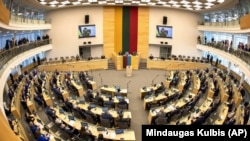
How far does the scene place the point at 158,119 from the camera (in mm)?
12609

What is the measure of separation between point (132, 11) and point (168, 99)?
614 inches

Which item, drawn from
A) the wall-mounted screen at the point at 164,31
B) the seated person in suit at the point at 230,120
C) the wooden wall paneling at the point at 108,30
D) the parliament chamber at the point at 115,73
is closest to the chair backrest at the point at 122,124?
the parliament chamber at the point at 115,73

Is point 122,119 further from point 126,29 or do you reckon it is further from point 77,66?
point 126,29

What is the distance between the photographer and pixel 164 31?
28188 mm

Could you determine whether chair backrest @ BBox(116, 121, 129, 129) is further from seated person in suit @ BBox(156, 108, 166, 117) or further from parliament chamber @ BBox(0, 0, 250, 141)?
seated person in suit @ BBox(156, 108, 166, 117)

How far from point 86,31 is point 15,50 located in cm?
1136

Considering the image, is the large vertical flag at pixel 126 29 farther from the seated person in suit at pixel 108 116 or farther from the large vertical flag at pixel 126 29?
the seated person in suit at pixel 108 116

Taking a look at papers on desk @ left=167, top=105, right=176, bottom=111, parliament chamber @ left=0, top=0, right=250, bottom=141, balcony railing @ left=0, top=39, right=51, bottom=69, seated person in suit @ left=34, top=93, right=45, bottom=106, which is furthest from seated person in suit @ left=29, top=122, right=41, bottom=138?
papers on desk @ left=167, top=105, right=176, bottom=111

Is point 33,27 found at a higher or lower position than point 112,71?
higher

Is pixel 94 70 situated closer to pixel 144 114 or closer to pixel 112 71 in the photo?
pixel 112 71

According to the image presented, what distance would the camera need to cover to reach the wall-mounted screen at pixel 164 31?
28.1 meters

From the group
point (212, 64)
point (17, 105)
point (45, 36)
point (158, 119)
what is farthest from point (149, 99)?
point (45, 36)

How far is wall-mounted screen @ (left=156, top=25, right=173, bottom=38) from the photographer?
2812 centimetres

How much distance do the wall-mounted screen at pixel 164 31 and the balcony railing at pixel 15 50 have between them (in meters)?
11.5
